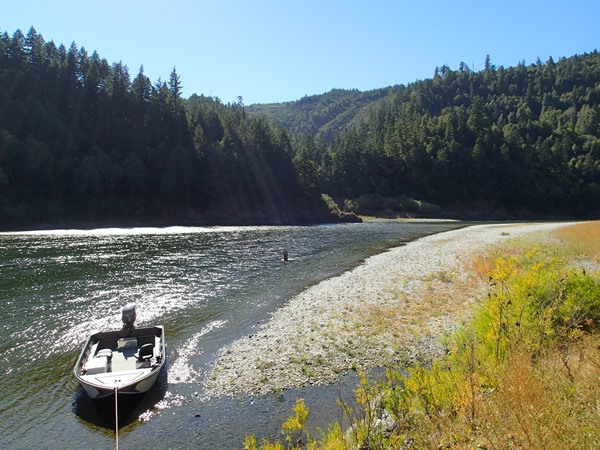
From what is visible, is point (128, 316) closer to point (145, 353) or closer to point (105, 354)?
point (105, 354)

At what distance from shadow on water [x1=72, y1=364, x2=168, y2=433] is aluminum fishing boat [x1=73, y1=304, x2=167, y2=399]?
43cm

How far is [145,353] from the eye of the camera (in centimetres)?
1458

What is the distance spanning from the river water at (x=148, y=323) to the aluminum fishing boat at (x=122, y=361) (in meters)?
0.73

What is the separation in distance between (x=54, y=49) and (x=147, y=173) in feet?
178

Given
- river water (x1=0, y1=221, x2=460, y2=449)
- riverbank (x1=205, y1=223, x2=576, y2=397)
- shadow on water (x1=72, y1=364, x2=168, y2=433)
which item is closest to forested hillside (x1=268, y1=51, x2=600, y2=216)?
river water (x1=0, y1=221, x2=460, y2=449)

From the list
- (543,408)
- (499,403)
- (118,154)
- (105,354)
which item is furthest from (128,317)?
(118,154)

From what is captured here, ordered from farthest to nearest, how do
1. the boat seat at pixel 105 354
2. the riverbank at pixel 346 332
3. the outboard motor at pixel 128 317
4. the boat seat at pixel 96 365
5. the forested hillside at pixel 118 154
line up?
the forested hillside at pixel 118 154, the outboard motor at pixel 128 317, the boat seat at pixel 105 354, the riverbank at pixel 346 332, the boat seat at pixel 96 365

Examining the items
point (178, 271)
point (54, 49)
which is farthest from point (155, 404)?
point (54, 49)

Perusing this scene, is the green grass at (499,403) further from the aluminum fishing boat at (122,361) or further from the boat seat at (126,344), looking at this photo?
the boat seat at (126,344)

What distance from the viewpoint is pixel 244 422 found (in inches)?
430

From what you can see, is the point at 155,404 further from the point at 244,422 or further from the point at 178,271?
the point at 178,271

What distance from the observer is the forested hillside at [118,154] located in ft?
267

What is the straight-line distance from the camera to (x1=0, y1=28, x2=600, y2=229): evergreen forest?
279ft

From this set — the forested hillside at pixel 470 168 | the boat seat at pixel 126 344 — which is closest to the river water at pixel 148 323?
the boat seat at pixel 126 344
